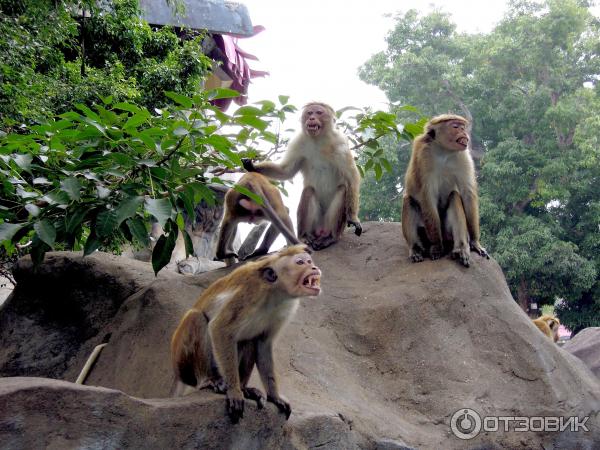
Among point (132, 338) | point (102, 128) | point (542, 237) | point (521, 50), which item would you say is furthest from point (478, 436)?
point (521, 50)

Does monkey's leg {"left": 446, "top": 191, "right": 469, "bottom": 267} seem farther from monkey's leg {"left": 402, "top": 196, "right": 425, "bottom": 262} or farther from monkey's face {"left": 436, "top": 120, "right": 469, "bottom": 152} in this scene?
monkey's face {"left": 436, "top": 120, "right": 469, "bottom": 152}

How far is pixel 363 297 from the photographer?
6.89m

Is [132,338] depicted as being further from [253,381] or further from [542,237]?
[542,237]

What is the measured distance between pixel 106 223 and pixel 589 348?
10.9 m

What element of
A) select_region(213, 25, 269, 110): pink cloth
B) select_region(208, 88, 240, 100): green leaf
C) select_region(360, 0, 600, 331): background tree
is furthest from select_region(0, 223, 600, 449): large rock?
select_region(213, 25, 269, 110): pink cloth

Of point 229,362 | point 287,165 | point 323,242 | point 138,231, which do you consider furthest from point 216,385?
point 287,165

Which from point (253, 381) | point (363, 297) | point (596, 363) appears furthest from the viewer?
point (596, 363)

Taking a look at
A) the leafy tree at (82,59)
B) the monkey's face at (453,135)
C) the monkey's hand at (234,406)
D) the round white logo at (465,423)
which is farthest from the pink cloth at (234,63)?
the monkey's hand at (234,406)

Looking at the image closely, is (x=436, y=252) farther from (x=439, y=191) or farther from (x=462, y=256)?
(x=439, y=191)

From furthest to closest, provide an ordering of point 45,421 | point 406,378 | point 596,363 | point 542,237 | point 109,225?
1. point 542,237
2. point 596,363
3. point 406,378
4. point 109,225
5. point 45,421

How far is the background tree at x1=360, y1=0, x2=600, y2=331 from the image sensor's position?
17.4m

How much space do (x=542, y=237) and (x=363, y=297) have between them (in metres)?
11.6

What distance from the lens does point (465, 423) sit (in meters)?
5.54

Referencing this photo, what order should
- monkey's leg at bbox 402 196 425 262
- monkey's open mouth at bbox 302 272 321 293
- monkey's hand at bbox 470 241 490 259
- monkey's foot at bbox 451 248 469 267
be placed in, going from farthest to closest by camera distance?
monkey's leg at bbox 402 196 425 262
monkey's hand at bbox 470 241 490 259
monkey's foot at bbox 451 248 469 267
monkey's open mouth at bbox 302 272 321 293
